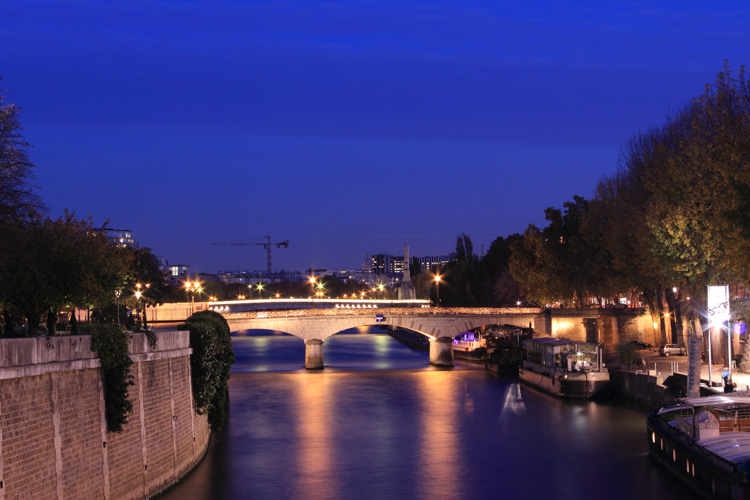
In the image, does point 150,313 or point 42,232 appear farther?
Result: point 150,313

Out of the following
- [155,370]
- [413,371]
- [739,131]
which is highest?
[739,131]

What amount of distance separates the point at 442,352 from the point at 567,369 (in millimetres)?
25484

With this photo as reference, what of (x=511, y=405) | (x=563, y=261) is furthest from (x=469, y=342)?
(x=511, y=405)

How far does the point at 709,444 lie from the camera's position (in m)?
32.0

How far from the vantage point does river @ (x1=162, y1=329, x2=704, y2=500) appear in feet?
116

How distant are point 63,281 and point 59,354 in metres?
6.54

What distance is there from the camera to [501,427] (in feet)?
165

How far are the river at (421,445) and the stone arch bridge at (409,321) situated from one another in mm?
12895

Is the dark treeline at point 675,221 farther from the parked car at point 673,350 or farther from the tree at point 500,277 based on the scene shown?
the tree at point 500,277

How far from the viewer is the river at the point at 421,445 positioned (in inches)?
1393

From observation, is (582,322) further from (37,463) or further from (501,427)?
(37,463)

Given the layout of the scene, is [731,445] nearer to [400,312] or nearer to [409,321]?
[409,321]

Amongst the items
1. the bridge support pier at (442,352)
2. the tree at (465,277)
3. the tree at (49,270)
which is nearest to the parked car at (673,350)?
the bridge support pier at (442,352)

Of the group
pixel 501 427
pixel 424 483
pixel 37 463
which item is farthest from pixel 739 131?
pixel 37 463
